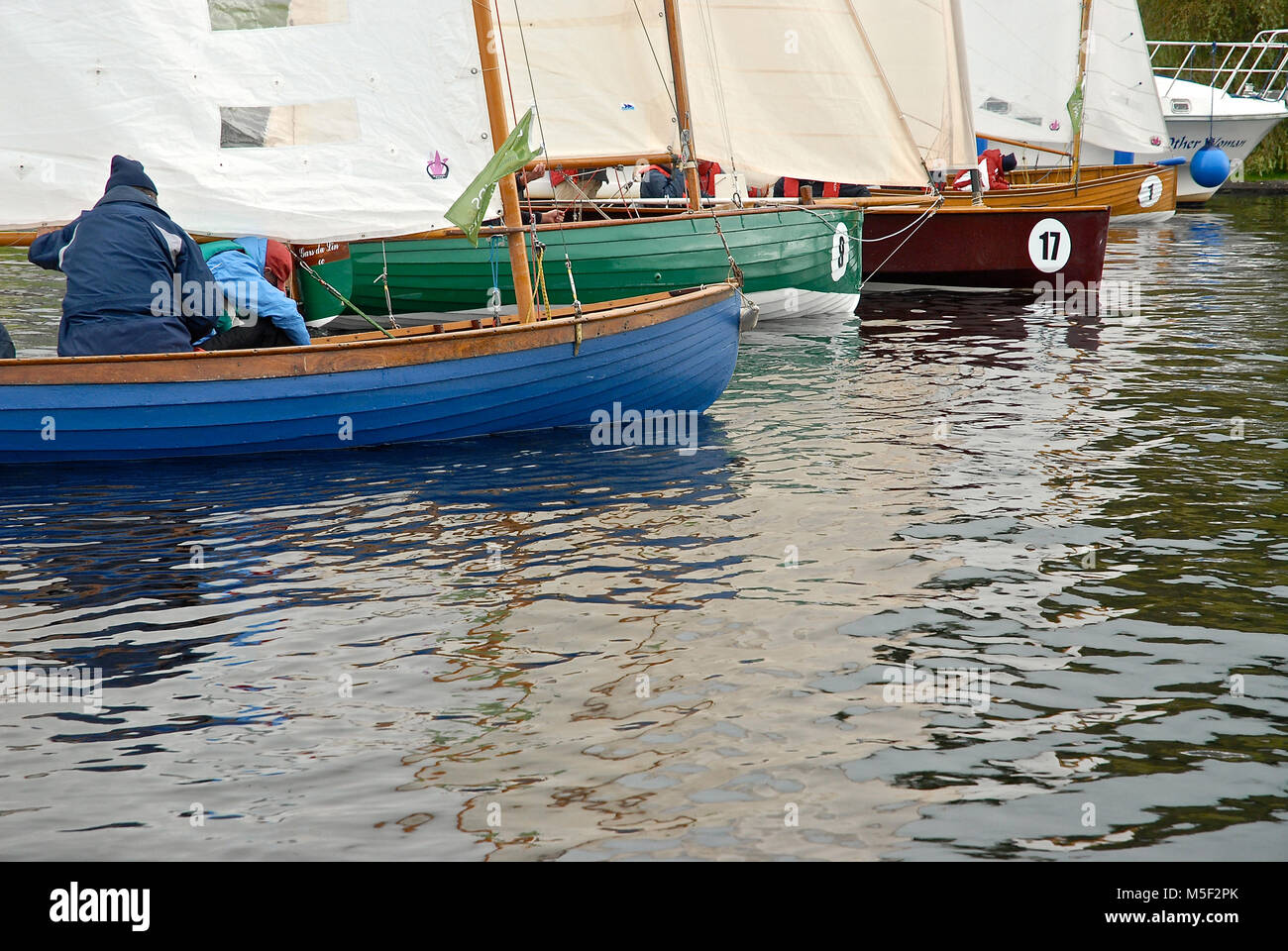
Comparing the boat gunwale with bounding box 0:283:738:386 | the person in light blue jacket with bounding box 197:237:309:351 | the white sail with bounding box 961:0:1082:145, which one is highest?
the white sail with bounding box 961:0:1082:145

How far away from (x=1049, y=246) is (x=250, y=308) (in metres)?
14.6

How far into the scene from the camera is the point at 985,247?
2219 centimetres

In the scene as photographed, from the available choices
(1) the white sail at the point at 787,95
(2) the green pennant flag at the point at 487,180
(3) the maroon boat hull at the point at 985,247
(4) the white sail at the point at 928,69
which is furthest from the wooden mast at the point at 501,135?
(3) the maroon boat hull at the point at 985,247

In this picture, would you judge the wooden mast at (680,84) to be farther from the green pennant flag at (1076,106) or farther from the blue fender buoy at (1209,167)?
the blue fender buoy at (1209,167)

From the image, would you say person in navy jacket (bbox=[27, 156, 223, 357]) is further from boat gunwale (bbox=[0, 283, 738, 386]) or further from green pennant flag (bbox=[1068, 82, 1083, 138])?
green pennant flag (bbox=[1068, 82, 1083, 138])

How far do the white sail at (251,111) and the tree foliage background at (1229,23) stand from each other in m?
38.7

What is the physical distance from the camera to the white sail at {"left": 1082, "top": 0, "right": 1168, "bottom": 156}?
102ft

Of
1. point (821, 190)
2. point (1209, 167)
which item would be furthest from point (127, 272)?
point (1209, 167)

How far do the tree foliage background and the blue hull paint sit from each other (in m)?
37.8

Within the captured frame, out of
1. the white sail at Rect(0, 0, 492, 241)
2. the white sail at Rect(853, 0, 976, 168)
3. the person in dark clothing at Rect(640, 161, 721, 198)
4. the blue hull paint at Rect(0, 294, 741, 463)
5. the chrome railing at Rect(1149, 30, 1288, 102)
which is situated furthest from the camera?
the chrome railing at Rect(1149, 30, 1288, 102)

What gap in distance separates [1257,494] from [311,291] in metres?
12.0

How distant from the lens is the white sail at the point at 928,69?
20.4 meters

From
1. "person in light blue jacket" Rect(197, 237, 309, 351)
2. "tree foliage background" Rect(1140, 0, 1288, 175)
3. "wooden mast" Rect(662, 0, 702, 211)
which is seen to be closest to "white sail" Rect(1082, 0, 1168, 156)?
"tree foliage background" Rect(1140, 0, 1288, 175)
